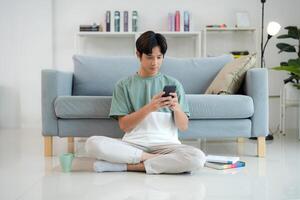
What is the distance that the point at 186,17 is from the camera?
4738mm

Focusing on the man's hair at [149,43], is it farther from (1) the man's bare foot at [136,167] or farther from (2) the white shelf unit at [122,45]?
(2) the white shelf unit at [122,45]

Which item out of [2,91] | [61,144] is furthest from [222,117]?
[2,91]

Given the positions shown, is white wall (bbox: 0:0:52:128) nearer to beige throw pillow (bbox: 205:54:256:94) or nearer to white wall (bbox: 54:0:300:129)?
white wall (bbox: 54:0:300:129)

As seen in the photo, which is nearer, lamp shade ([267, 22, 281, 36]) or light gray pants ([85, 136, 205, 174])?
light gray pants ([85, 136, 205, 174])

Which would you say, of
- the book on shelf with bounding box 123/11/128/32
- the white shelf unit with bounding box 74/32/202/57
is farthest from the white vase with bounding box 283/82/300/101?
the book on shelf with bounding box 123/11/128/32

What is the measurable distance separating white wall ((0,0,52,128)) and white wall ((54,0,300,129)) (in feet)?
0.50

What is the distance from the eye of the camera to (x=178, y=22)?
4758 millimetres

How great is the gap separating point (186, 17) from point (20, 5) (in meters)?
1.91

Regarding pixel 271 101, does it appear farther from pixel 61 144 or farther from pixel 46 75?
pixel 46 75

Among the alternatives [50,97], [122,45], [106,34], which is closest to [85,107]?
[50,97]

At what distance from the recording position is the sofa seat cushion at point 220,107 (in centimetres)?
275

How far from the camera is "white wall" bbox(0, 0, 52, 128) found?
4.81m

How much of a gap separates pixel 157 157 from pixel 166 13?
3.00m

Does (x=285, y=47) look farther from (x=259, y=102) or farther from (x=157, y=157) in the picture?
(x=157, y=157)
